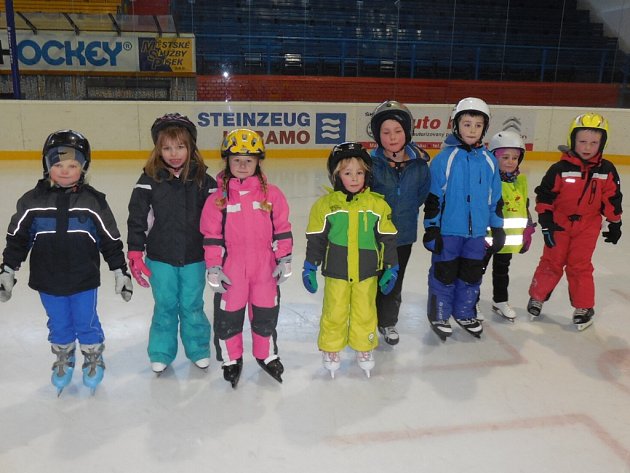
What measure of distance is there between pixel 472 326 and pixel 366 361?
0.80m

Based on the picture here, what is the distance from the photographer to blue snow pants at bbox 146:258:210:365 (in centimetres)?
254

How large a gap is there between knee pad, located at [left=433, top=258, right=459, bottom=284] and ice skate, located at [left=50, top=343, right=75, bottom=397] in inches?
74.2

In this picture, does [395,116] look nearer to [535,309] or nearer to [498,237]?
[498,237]

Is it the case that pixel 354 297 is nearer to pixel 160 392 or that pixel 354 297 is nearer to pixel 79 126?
pixel 160 392

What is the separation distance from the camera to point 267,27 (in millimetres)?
9984

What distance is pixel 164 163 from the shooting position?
2475 millimetres

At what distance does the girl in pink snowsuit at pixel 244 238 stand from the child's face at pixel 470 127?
1.03m

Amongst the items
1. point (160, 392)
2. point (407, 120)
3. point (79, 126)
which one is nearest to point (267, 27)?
point (79, 126)

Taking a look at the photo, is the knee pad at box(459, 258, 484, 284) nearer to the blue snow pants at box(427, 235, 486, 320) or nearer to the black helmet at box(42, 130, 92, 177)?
the blue snow pants at box(427, 235, 486, 320)

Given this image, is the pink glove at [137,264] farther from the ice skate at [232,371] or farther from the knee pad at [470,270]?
the knee pad at [470,270]

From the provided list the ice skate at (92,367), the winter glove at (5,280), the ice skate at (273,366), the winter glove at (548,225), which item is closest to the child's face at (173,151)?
the winter glove at (5,280)

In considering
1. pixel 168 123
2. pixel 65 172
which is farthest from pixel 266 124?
pixel 65 172

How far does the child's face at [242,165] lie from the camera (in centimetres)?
242

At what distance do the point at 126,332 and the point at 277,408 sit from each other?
1.17 meters
